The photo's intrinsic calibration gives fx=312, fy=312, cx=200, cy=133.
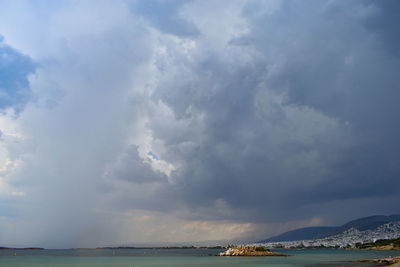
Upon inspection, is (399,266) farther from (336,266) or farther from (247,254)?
(247,254)

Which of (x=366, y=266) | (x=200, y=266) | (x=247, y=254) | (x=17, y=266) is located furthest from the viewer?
(x=247, y=254)

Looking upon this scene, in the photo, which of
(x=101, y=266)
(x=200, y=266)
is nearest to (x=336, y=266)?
(x=200, y=266)

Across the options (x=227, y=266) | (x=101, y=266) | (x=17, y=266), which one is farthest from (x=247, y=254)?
(x=17, y=266)

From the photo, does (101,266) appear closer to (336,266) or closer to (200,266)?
(200,266)

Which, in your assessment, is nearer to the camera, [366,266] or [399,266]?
[399,266]

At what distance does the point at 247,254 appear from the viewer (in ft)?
498

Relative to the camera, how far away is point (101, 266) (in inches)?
3226

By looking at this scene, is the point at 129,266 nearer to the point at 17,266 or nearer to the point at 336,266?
the point at 17,266

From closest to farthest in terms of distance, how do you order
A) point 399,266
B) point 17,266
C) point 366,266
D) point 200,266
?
1. point 399,266
2. point 366,266
3. point 200,266
4. point 17,266

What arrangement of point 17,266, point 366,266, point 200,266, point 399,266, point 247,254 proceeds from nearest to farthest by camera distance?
point 399,266, point 366,266, point 200,266, point 17,266, point 247,254

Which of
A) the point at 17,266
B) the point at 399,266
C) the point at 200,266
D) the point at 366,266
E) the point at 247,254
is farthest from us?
the point at 247,254

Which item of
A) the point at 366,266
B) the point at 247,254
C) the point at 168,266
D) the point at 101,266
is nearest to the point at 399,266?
the point at 366,266

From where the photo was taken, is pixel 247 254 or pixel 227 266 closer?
pixel 227 266

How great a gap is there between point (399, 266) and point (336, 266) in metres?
15.2
